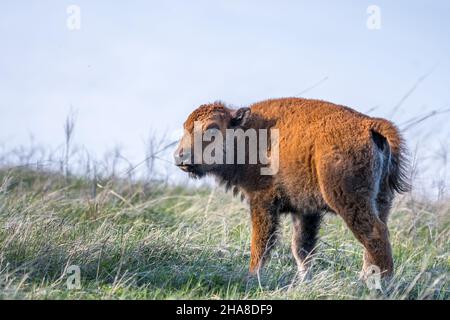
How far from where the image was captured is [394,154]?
689 cm

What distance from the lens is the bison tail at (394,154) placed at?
685 cm

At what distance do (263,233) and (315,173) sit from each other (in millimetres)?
893

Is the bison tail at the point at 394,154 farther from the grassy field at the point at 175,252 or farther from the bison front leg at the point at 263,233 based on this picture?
the bison front leg at the point at 263,233

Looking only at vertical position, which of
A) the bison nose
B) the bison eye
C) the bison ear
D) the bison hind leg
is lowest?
the bison hind leg

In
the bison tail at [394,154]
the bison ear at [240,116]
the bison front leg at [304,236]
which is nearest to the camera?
the bison tail at [394,154]

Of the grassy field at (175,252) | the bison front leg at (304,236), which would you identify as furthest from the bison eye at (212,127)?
the grassy field at (175,252)

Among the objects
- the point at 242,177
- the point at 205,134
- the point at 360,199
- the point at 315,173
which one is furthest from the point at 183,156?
the point at 360,199

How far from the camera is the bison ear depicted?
7.55m

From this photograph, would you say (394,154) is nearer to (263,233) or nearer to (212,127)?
(263,233)

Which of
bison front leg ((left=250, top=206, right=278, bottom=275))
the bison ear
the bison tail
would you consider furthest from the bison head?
the bison tail

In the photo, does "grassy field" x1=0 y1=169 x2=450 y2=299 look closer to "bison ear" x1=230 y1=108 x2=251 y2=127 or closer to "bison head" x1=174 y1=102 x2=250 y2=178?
"bison head" x1=174 y1=102 x2=250 y2=178

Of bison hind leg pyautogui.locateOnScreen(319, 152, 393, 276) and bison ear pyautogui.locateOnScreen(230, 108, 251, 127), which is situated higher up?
bison ear pyautogui.locateOnScreen(230, 108, 251, 127)

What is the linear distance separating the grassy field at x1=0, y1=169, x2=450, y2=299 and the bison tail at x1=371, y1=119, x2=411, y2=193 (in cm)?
78
